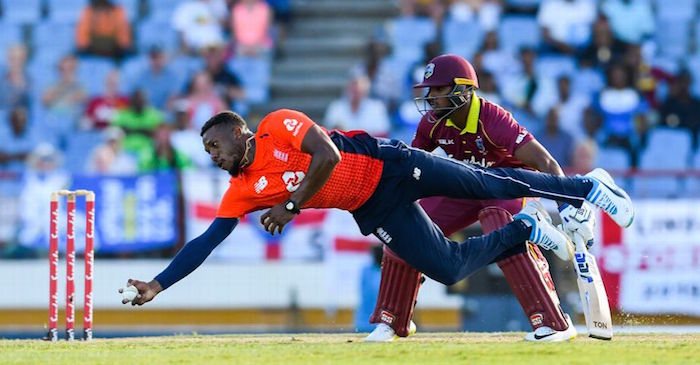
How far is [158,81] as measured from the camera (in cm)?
1852

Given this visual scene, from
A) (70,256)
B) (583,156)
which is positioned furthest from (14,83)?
(70,256)

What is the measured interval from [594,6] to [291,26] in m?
4.55

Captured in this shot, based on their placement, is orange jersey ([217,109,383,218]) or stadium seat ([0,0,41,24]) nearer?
orange jersey ([217,109,383,218])

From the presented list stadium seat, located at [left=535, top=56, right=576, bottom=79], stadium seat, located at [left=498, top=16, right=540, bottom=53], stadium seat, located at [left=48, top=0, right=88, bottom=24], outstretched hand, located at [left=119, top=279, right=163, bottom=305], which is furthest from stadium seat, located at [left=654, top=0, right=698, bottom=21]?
outstretched hand, located at [left=119, top=279, right=163, bottom=305]

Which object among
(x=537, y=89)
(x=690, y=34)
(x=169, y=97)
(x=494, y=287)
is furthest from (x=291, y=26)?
(x=494, y=287)

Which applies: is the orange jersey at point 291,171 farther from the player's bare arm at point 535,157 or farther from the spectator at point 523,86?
the spectator at point 523,86

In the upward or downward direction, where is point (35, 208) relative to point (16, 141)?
downward

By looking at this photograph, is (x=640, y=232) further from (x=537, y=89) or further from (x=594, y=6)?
(x=594, y=6)

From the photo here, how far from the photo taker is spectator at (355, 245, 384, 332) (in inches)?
552

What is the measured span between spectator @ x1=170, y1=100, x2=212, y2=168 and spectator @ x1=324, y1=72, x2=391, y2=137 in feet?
5.48

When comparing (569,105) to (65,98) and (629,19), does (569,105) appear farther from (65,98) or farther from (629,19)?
(65,98)

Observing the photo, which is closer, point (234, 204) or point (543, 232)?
point (234, 204)

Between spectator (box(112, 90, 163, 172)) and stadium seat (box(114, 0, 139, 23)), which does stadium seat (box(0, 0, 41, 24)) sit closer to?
stadium seat (box(114, 0, 139, 23))

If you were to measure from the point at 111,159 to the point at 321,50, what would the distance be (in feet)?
14.5
